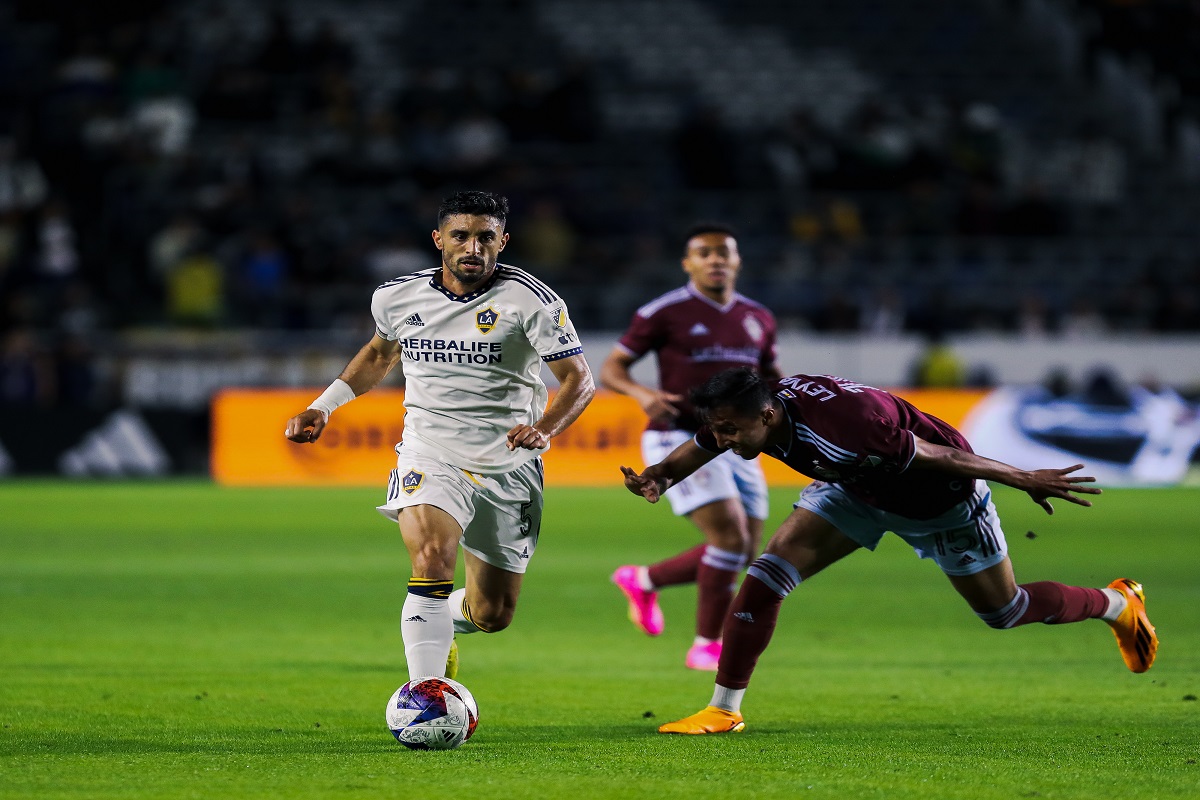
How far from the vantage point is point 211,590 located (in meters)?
12.6

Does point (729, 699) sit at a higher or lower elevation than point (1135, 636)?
lower

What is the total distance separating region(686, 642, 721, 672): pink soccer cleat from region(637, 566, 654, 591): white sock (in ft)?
3.21

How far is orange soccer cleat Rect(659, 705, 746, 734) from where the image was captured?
7020 mm

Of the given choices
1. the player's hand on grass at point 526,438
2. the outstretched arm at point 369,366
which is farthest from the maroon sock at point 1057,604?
the outstretched arm at point 369,366

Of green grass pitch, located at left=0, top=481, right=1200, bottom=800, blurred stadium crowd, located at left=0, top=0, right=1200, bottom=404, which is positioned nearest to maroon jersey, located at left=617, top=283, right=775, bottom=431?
green grass pitch, located at left=0, top=481, right=1200, bottom=800

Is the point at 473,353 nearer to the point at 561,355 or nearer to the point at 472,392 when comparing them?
the point at 472,392

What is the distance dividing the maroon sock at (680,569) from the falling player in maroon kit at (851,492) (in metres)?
2.76

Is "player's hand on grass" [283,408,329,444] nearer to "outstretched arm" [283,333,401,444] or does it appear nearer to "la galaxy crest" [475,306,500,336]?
"outstretched arm" [283,333,401,444]

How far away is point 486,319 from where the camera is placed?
722cm

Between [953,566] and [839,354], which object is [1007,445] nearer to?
[839,354]

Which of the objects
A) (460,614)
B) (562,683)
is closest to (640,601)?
(562,683)

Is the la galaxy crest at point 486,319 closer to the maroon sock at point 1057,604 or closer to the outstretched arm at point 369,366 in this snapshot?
the outstretched arm at point 369,366

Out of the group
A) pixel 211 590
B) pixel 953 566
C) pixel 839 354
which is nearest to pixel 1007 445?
pixel 839 354

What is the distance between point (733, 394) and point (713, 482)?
3.11 metres
